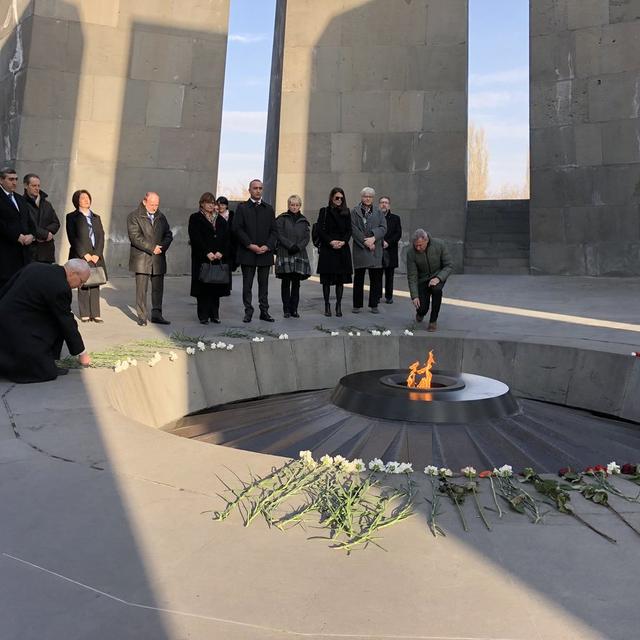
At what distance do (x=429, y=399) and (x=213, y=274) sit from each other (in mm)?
3589

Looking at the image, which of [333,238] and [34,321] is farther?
[333,238]

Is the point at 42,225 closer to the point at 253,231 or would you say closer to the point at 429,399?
the point at 253,231

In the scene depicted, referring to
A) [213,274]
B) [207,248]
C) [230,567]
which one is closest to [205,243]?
[207,248]

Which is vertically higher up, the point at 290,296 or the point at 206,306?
the point at 290,296

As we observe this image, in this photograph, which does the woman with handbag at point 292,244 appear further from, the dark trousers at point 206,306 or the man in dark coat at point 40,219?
the man in dark coat at point 40,219

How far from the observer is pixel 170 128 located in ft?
44.8

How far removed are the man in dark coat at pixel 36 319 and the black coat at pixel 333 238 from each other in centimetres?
402

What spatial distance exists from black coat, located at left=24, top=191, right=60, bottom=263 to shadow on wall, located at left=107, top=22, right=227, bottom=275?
539cm

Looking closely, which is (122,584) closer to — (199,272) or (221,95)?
(199,272)

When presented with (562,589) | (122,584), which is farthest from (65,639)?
(562,589)

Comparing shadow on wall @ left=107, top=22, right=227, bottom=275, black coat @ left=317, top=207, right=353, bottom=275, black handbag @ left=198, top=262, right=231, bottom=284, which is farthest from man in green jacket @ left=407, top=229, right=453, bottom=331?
shadow on wall @ left=107, top=22, right=227, bottom=275

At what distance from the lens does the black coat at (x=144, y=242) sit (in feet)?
25.7

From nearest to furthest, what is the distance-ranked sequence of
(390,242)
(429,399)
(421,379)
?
(429,399)
(421,379)
(390,242)

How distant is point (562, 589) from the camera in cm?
220
